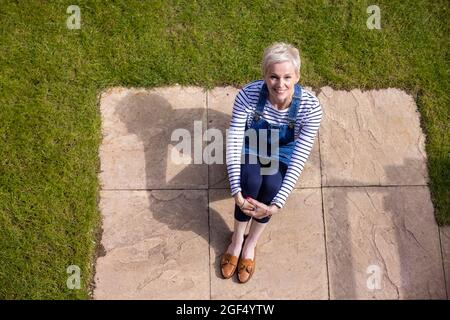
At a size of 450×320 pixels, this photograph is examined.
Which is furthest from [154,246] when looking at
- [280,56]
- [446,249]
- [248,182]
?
[446,249]

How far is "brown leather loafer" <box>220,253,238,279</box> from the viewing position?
4078 mm

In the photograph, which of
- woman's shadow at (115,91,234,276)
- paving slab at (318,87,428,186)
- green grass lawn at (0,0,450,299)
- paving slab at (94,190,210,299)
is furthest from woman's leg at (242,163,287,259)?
green grass lawn at (0,0,450,299)

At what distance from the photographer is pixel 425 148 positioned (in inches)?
179

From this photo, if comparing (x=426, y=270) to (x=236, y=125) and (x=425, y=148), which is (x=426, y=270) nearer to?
(x=425, y=148)

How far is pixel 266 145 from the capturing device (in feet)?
12.6

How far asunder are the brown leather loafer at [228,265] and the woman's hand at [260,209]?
54 cm

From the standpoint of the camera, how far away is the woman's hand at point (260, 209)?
3.69 meters

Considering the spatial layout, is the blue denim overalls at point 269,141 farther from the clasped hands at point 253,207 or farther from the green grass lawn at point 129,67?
the green grass lawn at point 129,67

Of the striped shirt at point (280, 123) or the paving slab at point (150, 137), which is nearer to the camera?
the striped shirt at point (280, 123)

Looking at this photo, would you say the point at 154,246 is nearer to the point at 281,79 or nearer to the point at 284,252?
the point at 284,252

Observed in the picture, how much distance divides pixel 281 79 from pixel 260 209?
992 mm

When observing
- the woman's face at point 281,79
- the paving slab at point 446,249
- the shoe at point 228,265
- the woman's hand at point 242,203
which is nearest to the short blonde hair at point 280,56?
the woman's face at point 281,79

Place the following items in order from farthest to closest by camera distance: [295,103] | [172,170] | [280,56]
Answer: [172,170] < [295,103] < [280,56]

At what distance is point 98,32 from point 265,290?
289 centimetres
